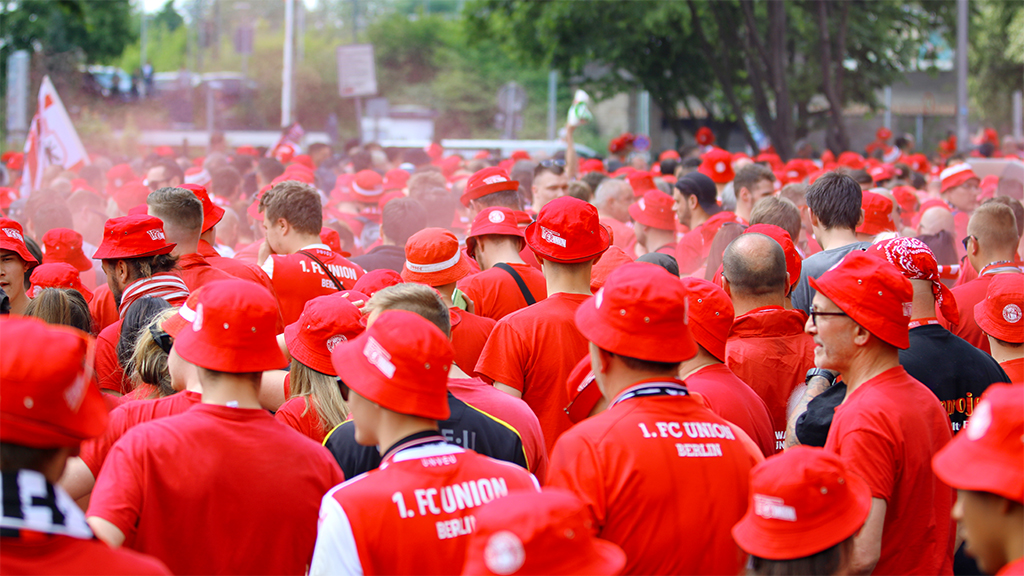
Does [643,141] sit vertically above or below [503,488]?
above

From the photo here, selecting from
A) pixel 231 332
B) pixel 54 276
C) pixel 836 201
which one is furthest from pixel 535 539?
pixel 836 201

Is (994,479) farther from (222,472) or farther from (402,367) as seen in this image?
(222,472)

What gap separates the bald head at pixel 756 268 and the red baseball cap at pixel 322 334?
1.83 m

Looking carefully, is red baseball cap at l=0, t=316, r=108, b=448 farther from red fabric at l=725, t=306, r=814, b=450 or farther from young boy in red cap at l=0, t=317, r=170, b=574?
red fabric at l=725, t=306, r=814, b=450

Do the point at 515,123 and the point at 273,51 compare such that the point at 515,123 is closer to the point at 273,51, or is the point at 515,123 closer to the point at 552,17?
the point at 552,17

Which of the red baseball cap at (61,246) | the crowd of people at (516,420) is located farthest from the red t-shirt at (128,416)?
the red baseball cap at (61,246)

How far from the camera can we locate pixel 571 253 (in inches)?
167

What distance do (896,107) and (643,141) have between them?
33148 millimetres

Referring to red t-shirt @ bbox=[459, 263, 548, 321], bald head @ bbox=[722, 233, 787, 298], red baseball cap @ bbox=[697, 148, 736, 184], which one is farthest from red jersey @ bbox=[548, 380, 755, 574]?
red baseball cap @ bbox=[697, 148, 736, 184]

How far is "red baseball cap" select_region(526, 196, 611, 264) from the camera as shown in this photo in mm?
4250

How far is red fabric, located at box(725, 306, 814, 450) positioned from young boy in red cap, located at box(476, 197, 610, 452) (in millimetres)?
750

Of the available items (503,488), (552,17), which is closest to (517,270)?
(503,488)

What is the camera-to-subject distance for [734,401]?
366 cm

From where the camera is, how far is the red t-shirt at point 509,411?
3451mm
